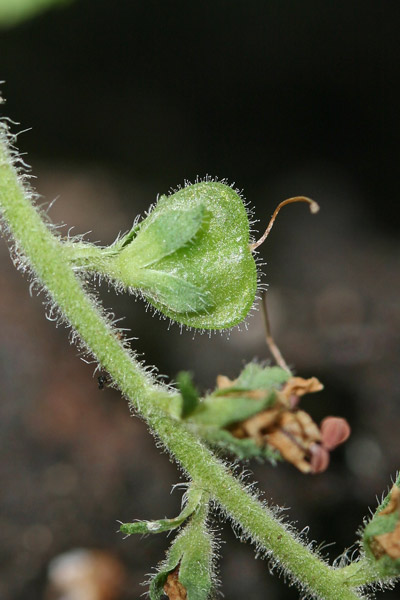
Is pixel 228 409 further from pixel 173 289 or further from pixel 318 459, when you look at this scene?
pixel 173 289

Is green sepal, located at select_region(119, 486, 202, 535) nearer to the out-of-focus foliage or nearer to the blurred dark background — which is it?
the blurred dark background

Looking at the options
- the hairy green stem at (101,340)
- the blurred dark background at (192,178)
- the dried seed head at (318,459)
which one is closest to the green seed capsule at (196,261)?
the hairy green stem at (101,340)

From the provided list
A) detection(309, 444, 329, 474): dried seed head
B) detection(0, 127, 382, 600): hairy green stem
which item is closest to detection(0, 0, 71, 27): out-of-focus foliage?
detection(0, 127, 382, 600): hairy green stem

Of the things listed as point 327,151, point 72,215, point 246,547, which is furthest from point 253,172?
point 246,547

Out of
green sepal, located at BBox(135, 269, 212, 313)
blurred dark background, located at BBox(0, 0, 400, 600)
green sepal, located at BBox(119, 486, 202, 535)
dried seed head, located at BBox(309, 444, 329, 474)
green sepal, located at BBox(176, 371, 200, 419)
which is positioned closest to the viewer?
green sepal, located at BBox(176, 371, 200, 419)

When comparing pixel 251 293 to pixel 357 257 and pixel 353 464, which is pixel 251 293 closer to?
pixel 353 464

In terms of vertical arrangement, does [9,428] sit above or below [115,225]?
below

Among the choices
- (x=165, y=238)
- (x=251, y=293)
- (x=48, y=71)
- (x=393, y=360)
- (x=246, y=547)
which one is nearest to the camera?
(x=165, y=238)
